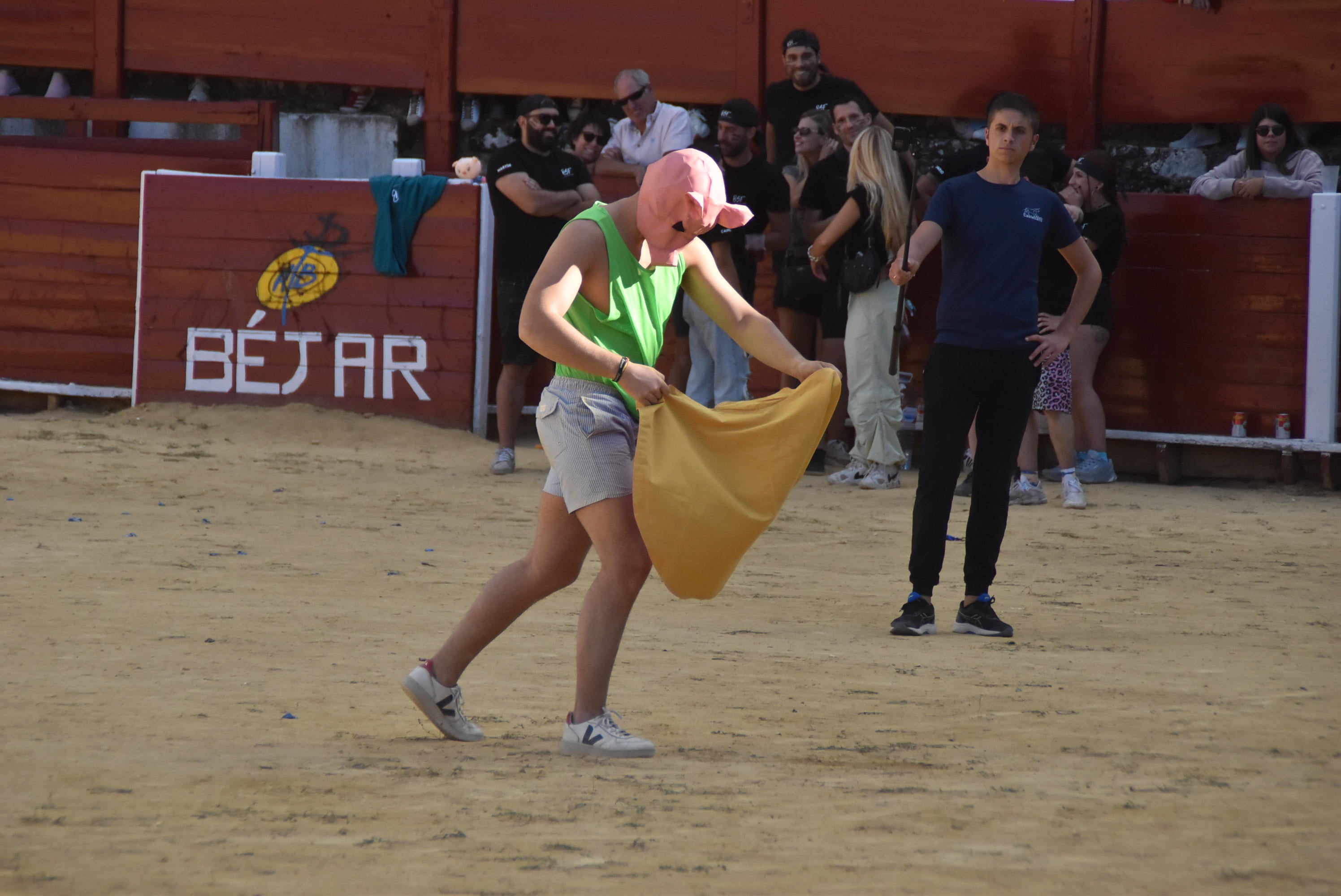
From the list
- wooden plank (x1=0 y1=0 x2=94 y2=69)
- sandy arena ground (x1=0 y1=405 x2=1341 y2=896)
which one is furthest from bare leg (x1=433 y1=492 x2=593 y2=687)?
wooden plank (x1=0 y1=0 x2=94 y2=69)

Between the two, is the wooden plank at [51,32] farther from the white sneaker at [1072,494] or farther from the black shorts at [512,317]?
the white sneaker at [1072,494]

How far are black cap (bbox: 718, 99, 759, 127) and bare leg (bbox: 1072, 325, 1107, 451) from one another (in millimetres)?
2229

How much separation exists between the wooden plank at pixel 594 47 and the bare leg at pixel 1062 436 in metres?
4.38

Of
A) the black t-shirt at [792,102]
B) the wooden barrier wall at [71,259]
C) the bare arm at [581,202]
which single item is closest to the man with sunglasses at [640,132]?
the black t-shirt at [792,102]

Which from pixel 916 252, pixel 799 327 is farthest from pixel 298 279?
pixel 916 252

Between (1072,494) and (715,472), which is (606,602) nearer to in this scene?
(715,472)


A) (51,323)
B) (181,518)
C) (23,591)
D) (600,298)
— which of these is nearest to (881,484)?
(181,518)

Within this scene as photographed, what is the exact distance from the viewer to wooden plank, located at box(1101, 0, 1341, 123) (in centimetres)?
1061

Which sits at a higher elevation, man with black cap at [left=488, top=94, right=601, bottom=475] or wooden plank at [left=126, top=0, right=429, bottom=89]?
wooden plank at [left=126, top=0, right=429, bottom=89]

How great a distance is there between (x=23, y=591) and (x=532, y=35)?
307 inches

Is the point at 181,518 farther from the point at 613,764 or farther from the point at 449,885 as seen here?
the point at 449,885

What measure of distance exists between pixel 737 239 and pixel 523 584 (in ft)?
18.3

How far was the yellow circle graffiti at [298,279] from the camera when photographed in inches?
419

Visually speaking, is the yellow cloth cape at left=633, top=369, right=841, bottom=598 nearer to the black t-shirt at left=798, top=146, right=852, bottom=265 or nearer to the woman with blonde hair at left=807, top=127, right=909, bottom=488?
the woman with blonde hair at left=807, top=127, right=909, bottom=488
